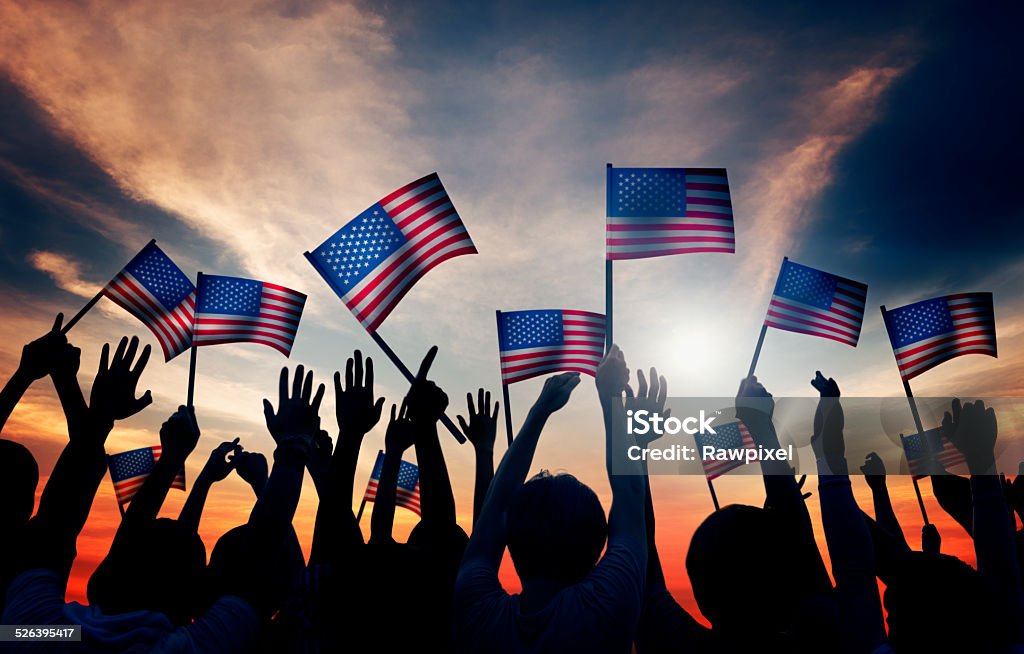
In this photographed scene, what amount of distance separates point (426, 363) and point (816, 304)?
830 cm

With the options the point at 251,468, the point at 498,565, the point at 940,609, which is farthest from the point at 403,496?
the point at 940,609

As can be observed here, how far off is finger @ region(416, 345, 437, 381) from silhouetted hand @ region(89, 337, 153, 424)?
1668 mm

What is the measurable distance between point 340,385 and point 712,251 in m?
5.78

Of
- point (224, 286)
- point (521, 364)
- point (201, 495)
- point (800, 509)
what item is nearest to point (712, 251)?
point (521, 364)

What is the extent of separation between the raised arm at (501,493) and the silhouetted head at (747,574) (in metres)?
0.89

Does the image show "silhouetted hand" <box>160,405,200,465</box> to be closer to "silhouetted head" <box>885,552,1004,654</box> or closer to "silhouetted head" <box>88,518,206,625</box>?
"silhouetted head" <box>88,518,206,625</box>

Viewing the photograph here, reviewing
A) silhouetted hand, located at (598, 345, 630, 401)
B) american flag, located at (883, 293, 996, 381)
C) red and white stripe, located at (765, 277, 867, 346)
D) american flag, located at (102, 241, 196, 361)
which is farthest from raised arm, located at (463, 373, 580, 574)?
american flag, located at (883, 293, 996, 381)

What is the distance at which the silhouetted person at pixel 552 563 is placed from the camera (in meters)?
2.10

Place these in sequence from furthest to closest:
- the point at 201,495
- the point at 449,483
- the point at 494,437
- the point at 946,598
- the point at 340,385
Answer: the point at 494,437 → the point at 201,495 → the point at 340,385 → the point at 449,483 → the point at 946,598

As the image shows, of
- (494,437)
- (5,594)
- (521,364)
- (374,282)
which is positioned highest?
(374,282)

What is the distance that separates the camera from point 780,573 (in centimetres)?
250

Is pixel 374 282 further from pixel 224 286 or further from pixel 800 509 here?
pixel 800 509

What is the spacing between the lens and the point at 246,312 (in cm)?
986

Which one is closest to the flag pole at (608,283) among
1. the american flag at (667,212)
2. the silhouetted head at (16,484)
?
the american flag at (667,212)
